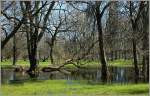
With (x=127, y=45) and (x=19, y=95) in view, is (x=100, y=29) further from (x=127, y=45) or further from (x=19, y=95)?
(x=19, y=95)

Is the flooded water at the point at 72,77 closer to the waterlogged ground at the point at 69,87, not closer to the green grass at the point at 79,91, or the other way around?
the waterlogged ground at the point at 69,87

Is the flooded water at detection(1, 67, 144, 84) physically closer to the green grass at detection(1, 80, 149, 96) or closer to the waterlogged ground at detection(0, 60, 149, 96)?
the waterlogged ground at detection(0, 60, 149, 96)

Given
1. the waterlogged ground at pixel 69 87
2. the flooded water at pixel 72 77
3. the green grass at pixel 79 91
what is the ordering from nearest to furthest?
the green grass at pixel 79 91 → the waterlogged ground at pixel 69 87 → the flooded water at pixel 72 77

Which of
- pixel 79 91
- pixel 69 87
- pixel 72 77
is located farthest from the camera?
pixel 72 77

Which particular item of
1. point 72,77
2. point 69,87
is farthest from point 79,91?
point 72,77

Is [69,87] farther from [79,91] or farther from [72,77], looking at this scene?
[72,77]

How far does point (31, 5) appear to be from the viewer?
2080 centimetres

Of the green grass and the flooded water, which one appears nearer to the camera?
the green grass

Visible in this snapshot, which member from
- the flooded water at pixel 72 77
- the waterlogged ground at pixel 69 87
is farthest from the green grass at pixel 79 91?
the flooded water at pixel 72 77

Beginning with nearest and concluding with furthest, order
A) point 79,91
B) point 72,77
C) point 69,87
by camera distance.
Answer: point 79,91 → point 69,87 → point 72,77

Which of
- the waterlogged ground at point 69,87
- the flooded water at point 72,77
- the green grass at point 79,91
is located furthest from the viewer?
the flooded water at point 72,77

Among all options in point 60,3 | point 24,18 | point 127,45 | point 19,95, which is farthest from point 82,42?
point 19,95

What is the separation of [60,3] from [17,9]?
2423 millimetres

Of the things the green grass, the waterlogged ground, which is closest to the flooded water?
the waterlogged ground
